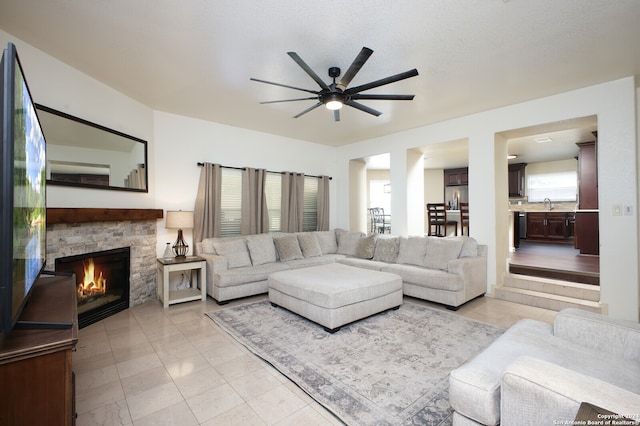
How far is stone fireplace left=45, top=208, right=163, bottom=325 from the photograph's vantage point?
2.83 metres

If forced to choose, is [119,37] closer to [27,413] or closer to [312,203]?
[27,413]

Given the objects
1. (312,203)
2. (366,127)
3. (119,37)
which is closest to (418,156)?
(366,127)

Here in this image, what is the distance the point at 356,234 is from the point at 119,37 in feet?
14.2

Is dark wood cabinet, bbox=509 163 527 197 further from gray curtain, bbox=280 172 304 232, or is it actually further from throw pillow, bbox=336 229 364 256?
gray curtain, bbox=280 172 304 232

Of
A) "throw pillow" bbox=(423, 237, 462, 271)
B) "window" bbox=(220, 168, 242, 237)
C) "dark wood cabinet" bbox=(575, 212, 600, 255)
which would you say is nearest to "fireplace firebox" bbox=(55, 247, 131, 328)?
"window" bbox=(220, 168, 242, 237)

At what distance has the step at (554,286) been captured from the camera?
364cm

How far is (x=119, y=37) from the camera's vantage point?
8.00 ft

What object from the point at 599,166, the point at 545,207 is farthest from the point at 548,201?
the point at 599,166

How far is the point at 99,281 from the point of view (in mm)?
3432

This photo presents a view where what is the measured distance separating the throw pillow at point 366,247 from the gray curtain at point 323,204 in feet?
4.22

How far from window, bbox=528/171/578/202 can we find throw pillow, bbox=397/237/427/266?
21.0 feet

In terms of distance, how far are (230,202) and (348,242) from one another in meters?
2.26

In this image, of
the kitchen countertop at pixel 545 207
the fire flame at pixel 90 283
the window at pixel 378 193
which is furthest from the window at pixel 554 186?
the fire flame at pixel 90 283

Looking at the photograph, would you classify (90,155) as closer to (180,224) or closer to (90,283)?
(180,224)
